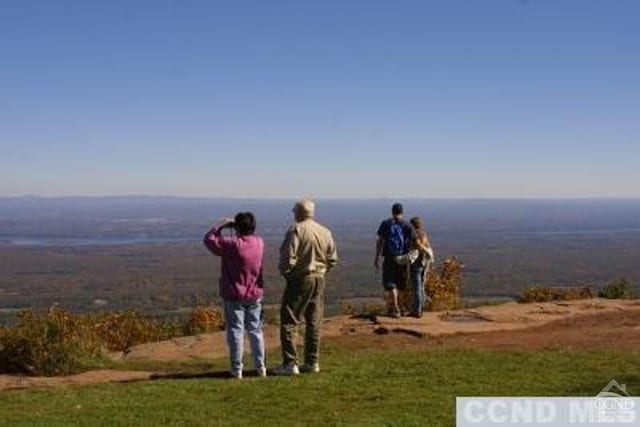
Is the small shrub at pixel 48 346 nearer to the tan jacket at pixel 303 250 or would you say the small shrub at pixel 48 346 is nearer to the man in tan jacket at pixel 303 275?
the man in tan jacket at pixel 303 275

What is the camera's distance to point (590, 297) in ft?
69.1

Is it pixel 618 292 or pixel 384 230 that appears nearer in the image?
pixel 384 230

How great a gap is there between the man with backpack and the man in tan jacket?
4305mm

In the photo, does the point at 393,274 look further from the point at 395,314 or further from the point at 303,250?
the point at 303,250

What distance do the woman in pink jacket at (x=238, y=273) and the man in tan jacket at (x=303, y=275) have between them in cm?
32

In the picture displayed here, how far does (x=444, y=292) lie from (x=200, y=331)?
6314 mm

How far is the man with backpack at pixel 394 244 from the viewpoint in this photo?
1512cm

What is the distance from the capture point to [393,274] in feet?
50.8

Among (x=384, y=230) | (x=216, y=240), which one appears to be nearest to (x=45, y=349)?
(x=216, y=240)

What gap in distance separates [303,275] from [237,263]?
0.79 m

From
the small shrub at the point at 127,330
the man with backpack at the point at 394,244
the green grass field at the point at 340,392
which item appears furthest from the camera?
the small shrub at the point at 127,330

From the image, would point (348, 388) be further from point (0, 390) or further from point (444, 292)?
point (444, 292)

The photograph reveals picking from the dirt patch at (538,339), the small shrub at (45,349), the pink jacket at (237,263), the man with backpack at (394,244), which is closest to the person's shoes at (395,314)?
the man with backpack at (394,244)

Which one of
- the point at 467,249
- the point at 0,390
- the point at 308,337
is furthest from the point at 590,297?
the point at 467,249
